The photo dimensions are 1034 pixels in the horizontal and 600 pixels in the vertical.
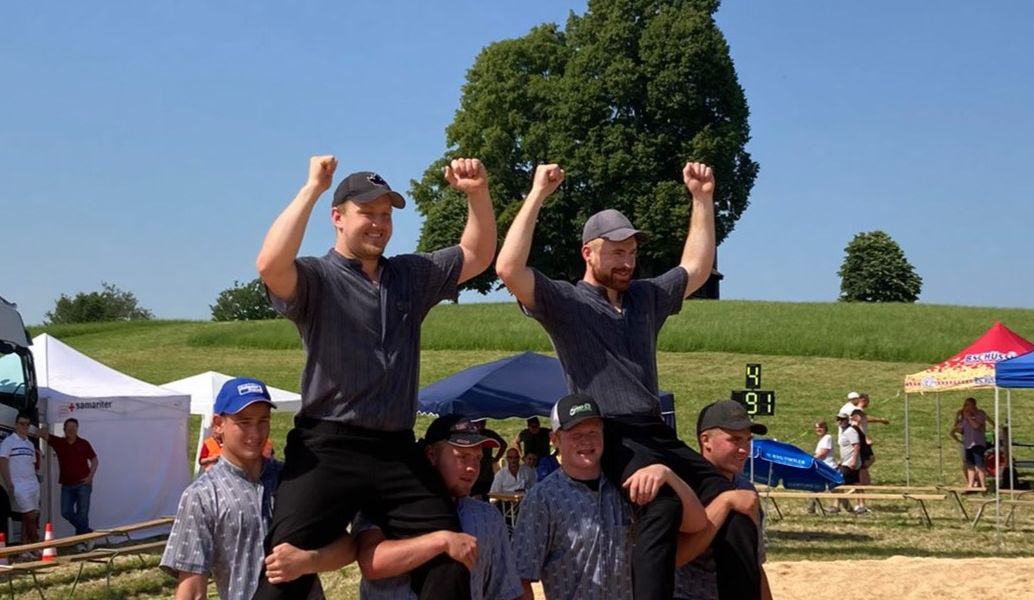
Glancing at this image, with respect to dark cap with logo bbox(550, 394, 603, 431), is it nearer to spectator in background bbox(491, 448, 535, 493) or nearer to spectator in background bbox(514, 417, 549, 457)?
spectator in background bbox(491, 448, 535, 493)

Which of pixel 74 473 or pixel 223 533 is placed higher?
pixel 223 533

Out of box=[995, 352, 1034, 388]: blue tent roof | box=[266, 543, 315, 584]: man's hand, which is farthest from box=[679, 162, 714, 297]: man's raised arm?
box=[995, 352, 1034, 388]: blue tent roof

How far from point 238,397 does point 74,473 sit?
37.5 feet

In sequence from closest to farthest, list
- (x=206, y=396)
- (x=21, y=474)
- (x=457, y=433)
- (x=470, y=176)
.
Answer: (x=457, y=433) < (x=470, y=176) < (x=21, y=474) < (x=206, y=396)

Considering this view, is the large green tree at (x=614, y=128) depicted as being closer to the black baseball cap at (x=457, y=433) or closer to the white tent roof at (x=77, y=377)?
the white tent roof at (x=77, y=377)

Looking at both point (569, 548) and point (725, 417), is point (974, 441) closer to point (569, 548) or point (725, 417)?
point (725, 417)

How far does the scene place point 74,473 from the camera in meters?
14.9

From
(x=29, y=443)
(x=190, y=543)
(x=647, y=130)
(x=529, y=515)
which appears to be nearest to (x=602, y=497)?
(x=529, y=515)

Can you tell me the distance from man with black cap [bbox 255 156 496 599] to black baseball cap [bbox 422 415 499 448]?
0.37 feet

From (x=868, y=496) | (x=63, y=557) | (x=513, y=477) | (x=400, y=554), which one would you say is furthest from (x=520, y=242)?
(x=868, y=496)

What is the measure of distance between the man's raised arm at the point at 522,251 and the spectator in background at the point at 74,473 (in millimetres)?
11259

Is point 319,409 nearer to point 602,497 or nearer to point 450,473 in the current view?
point 450,473

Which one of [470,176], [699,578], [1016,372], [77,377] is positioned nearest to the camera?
[470,176]

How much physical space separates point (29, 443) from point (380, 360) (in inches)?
431
